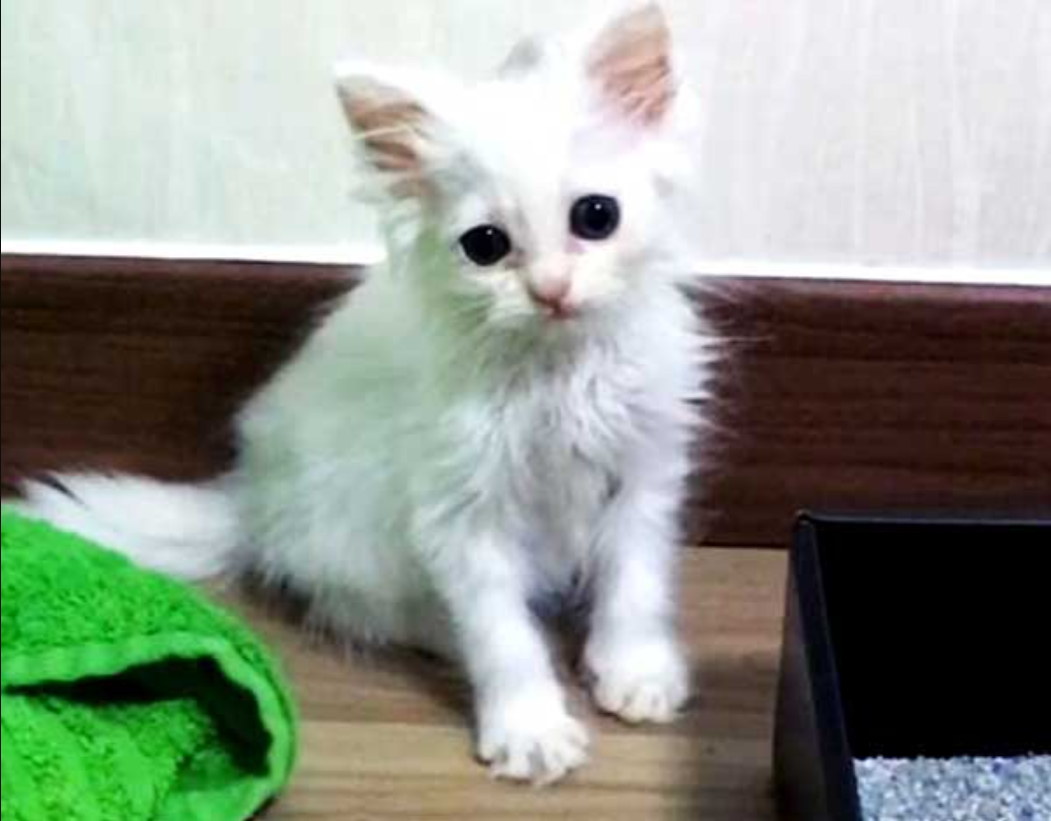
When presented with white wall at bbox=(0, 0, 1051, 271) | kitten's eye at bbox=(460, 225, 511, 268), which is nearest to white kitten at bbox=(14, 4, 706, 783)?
kitten's eye at bbox=(460, 225, 511, 268)

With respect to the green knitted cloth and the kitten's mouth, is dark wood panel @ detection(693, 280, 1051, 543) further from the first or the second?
the green knitted cloth

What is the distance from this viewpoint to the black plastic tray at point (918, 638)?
1.14m

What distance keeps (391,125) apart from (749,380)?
0.36 m

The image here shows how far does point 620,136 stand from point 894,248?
11.1 inches

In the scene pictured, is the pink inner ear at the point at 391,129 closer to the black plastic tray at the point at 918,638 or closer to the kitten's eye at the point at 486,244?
the kitten's eye at the point at 486,244

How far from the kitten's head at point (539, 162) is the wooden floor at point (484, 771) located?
0.27 m

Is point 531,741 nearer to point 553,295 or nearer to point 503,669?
point 503,669

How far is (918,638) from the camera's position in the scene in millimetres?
1195

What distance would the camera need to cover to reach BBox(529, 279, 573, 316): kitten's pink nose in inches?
43.4

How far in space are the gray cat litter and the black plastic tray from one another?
0.04 ft

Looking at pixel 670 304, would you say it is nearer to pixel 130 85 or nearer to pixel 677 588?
pixel 677 588

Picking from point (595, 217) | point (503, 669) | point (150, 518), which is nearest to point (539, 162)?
point (595, 217)

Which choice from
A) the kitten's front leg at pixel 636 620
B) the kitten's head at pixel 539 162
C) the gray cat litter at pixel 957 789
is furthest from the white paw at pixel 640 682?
the kitten's head at pixel 539 162

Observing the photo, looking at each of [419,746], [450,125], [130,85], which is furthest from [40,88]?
[419,746]
